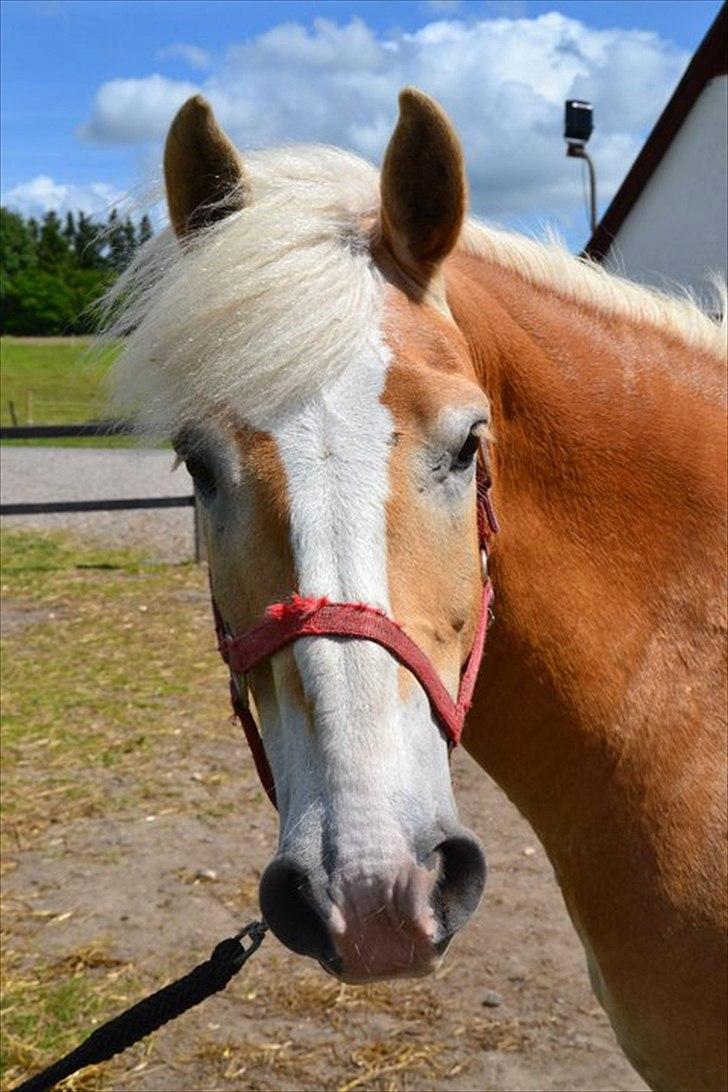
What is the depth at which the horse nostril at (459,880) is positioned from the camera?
5.27ft

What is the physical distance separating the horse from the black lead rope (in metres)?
0.50

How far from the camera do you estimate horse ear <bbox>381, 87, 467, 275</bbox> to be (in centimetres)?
194

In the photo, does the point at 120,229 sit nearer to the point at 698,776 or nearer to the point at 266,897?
the point at 266,897

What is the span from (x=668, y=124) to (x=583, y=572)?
12382mm

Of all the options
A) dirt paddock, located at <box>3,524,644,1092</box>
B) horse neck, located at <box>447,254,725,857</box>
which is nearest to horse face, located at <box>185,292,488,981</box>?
horse neck, located at <box>447,254,725,857</box>

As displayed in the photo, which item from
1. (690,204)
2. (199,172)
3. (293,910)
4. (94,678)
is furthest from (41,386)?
(293,910)

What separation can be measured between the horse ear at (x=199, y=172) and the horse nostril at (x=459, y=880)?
50.1 inches

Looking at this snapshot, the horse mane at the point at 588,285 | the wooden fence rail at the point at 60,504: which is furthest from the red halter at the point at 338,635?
the wooden fence rail at the point at 60,504

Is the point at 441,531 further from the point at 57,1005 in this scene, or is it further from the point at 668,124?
the point at 668,124

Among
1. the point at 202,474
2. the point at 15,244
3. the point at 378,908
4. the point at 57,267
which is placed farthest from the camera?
the point at 15,244

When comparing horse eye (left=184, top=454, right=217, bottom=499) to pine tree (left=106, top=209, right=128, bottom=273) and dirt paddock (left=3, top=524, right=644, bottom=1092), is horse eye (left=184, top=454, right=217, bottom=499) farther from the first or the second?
dirt paddock (left=3, top=524, right=644, bottom=1092)

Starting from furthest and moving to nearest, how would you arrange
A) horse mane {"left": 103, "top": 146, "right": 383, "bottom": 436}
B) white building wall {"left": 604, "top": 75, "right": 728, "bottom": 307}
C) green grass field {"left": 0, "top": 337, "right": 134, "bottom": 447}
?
1. green grass field {"left": 0, "top": 337, "right": 134, "bottom": 447}
2. white building wall {"left": 604, "top": 75, "right": 728, "bottom": 307}
3. horse mane {"left": 103, "top": 146, "right": 383, "bottom": 436}

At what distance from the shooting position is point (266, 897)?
156 centimetres

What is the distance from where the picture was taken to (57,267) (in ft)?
214
